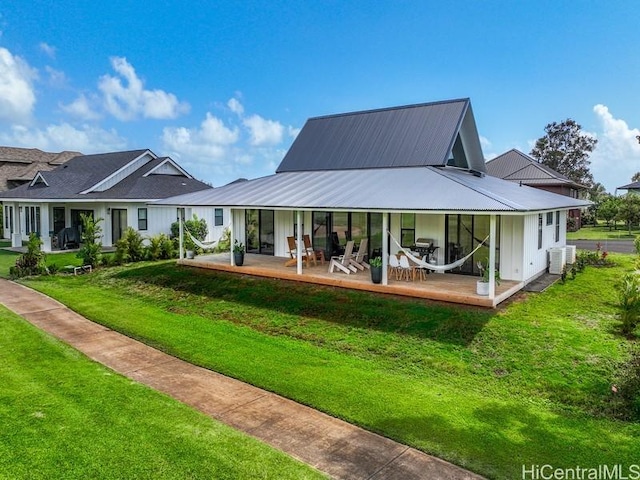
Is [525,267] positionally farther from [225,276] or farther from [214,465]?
[214,465]

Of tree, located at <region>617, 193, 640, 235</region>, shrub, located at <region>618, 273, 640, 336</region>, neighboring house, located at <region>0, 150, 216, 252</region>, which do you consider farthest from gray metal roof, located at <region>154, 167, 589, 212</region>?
tree, located at <region>617, 193, 640, 235</region>

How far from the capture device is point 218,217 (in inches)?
1049

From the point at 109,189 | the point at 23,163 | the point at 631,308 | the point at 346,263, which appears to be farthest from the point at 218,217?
the point at 23,163

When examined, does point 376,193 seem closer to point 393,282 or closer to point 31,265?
point 393,282

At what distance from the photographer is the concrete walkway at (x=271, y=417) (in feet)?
16.9

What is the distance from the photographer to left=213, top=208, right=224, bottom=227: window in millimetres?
26438

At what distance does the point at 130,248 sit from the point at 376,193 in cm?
1151

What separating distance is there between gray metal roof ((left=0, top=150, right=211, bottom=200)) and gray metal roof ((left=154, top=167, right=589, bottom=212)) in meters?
7.55

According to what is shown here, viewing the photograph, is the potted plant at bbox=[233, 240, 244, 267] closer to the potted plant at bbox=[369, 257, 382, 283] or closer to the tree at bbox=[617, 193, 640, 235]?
the potted plant at bbox=[369, 257, 382, 283]

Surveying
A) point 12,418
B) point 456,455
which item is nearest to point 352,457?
point 456,455

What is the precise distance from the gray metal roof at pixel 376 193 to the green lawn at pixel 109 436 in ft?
23.0

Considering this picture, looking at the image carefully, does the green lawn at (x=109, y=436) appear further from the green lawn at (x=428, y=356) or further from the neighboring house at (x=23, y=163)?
the neighboring house at (x=23, y=163)

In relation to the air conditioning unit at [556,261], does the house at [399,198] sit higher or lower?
higher

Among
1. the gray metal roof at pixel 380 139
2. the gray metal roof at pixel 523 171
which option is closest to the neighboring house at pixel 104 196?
the gray metal roof at pixel 380 139
